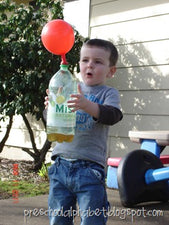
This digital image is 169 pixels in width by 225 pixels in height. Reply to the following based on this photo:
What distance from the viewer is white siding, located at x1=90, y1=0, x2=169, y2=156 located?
202 inches

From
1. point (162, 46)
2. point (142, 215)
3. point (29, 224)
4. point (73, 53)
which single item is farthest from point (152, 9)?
point (29, 224)

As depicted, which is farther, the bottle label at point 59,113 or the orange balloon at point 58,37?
the orange balloon at point 58,37

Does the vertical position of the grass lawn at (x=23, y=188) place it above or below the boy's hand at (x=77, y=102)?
below

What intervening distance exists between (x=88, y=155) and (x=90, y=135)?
4.5 inches

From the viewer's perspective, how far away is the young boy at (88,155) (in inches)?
83.0

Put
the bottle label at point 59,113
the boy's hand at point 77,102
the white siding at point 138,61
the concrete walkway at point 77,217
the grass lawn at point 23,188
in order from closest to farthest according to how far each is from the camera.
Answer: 1. the boy's hand at point 77,102
2. the bottle label at point 59,113
3. the concrete walkway at point 77,217
4. the grass lawn at point 23,188
5. the white siding at point 138,61

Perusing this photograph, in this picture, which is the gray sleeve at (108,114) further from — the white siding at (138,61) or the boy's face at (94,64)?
the white siding at (138,61)

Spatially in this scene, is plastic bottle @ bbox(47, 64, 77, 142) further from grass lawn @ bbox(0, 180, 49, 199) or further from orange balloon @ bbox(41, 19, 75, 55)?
grass lawn @ bbox(0, 180, 49, 199)

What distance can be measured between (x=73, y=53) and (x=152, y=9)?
1356 millimetres

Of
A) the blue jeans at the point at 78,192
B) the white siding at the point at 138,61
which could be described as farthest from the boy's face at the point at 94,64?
the white siding at the point at 138,61

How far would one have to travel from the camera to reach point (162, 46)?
5145 mm

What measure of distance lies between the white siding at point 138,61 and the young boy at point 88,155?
2.95 m

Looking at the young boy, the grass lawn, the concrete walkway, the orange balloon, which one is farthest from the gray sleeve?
the grass lawn

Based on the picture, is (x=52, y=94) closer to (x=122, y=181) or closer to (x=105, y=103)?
(x=105, y=103)
